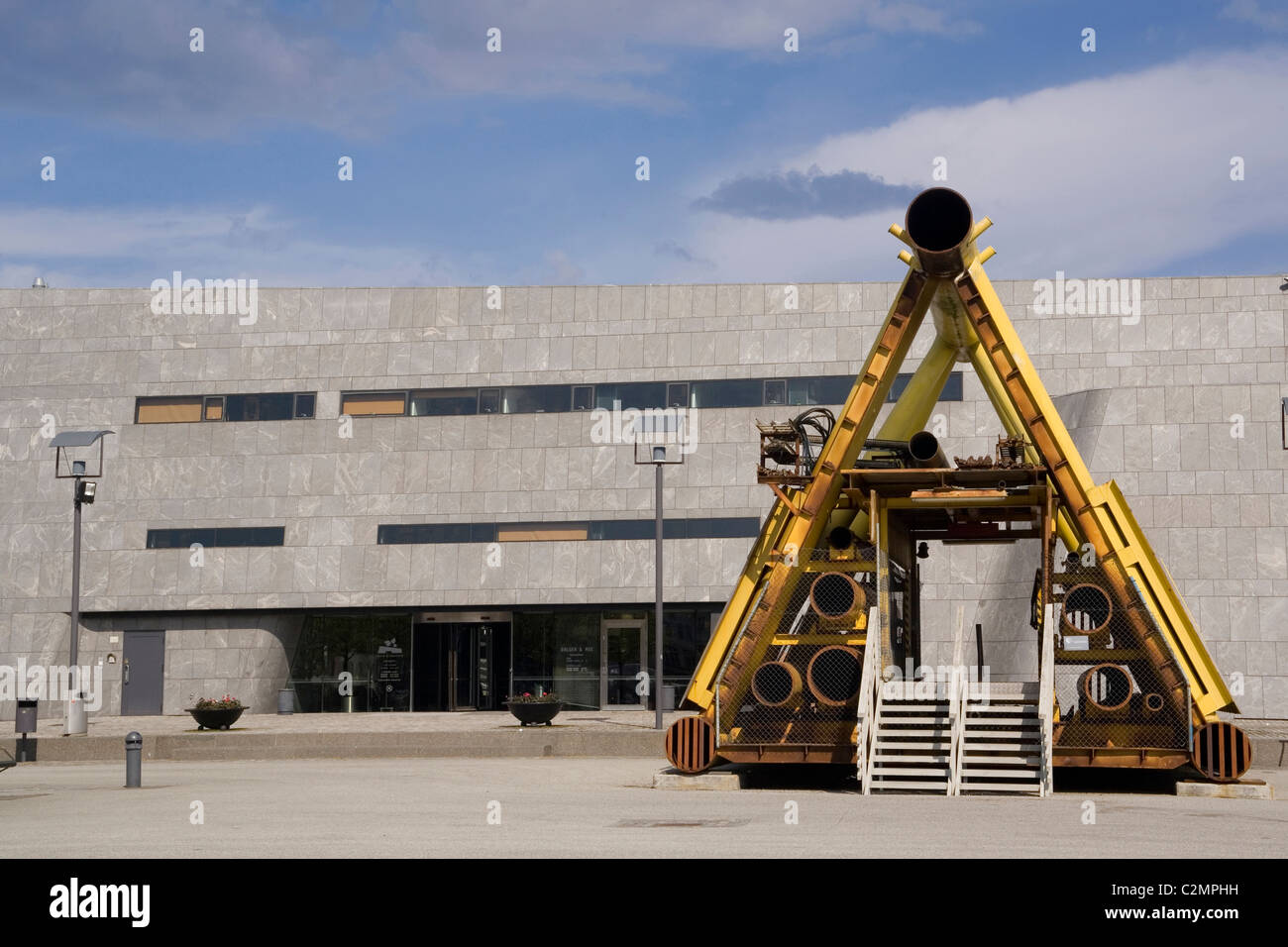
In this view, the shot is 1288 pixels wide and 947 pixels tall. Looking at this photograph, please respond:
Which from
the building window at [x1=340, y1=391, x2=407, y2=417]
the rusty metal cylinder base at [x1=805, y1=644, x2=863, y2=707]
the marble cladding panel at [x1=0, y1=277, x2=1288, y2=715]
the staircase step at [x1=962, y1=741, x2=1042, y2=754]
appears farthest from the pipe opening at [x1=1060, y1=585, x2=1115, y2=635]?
the building window at [x1=340, y1=391, x2=407, y2=417]

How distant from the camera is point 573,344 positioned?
144 feet

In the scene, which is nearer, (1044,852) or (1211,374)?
(1044,852)

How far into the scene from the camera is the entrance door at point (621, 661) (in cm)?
4225

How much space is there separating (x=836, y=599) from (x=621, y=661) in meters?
21.1

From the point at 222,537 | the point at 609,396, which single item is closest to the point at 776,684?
the point at 609,396

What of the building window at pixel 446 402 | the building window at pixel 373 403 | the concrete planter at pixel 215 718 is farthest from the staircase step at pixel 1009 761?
the building window at pixel 373 403

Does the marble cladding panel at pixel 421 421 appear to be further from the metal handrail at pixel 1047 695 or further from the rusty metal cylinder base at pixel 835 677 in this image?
the metal handrail at pixel 1047 695

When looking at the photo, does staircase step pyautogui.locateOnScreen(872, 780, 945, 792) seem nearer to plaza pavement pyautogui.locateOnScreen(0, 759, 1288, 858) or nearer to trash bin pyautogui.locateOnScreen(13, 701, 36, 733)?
plaza pavement pyautogui.locateOnScreen(0, 759, 1288, 858)

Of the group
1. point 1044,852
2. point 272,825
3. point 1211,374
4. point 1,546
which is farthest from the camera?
point 1,546

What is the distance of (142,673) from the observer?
42750mm

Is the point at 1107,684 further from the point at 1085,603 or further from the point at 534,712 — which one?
the point at 534,712

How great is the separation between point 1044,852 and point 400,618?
1275 inches
